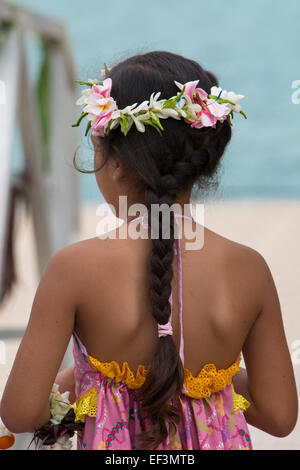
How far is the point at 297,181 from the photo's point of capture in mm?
12766

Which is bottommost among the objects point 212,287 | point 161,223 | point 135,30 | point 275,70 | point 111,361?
point 111,361

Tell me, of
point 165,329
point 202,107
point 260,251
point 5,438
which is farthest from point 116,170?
point 260,251

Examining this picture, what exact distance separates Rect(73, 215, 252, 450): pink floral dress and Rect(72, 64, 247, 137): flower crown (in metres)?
0.24

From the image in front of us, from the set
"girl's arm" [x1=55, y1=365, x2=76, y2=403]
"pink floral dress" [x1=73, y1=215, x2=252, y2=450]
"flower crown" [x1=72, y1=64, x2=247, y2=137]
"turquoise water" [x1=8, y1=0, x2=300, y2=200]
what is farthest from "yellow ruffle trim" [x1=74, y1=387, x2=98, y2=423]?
"turquoise water" [x1=8, y1=0, x2=300, y2=200]

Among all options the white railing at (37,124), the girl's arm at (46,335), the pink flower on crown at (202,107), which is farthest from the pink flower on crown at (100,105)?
the white railing at (37,124)

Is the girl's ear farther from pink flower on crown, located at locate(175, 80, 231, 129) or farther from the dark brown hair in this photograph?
pink flower on crown, located at locate(175, 80, 231, 129)

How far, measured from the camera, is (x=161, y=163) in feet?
4.22

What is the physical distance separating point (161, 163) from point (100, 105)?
0.59 feet

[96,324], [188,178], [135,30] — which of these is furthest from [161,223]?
[135,30]

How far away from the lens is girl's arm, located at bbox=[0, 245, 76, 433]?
1.23 m

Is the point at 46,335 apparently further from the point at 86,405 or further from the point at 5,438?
the point at 5,438

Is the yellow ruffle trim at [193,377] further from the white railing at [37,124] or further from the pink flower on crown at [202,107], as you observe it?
the white railing at [37,124]

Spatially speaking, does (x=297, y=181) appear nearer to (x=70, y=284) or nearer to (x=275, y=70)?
(x=275, y=70)

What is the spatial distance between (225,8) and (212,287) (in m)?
14.5
